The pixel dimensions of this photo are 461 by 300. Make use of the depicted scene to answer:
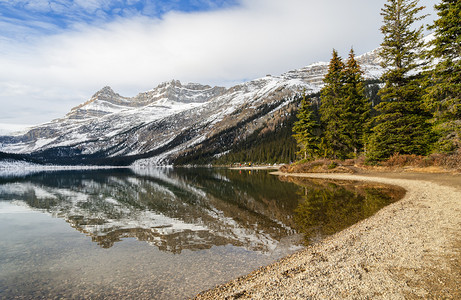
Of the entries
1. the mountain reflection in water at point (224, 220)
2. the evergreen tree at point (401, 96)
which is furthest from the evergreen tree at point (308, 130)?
the mountain reflection in water at point (224, 220)

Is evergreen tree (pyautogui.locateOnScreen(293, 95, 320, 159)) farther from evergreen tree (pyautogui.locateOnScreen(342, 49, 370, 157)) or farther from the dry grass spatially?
evergreen tree (pyautogui.locateOnScreen(342, 49, 370, 157))

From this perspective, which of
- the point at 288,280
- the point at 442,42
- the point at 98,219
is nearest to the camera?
the point at 288,280

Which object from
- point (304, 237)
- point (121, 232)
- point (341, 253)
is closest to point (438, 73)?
Result: point (304, 237)

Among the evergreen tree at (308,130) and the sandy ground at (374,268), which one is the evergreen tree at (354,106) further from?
the sandy ground at (374,268)

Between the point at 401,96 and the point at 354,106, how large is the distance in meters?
11.3

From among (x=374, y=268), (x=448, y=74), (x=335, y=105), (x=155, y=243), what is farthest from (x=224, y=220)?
(x=335, y=105)

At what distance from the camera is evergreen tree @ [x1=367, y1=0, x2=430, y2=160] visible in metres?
37.7

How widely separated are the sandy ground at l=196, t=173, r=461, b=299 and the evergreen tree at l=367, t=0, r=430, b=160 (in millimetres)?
28012

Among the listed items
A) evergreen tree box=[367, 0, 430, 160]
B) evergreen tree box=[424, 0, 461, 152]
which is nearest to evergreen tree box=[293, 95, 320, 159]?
evergreen tree box=[367, 0, 430, 160]

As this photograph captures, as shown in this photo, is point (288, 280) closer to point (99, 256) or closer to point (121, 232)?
point (99, 256)

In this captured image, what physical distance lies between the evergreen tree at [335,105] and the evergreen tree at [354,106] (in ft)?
2.96

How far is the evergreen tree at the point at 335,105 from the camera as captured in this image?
1988 inches

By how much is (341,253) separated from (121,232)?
1512 centimetres

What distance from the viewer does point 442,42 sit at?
29.4m
